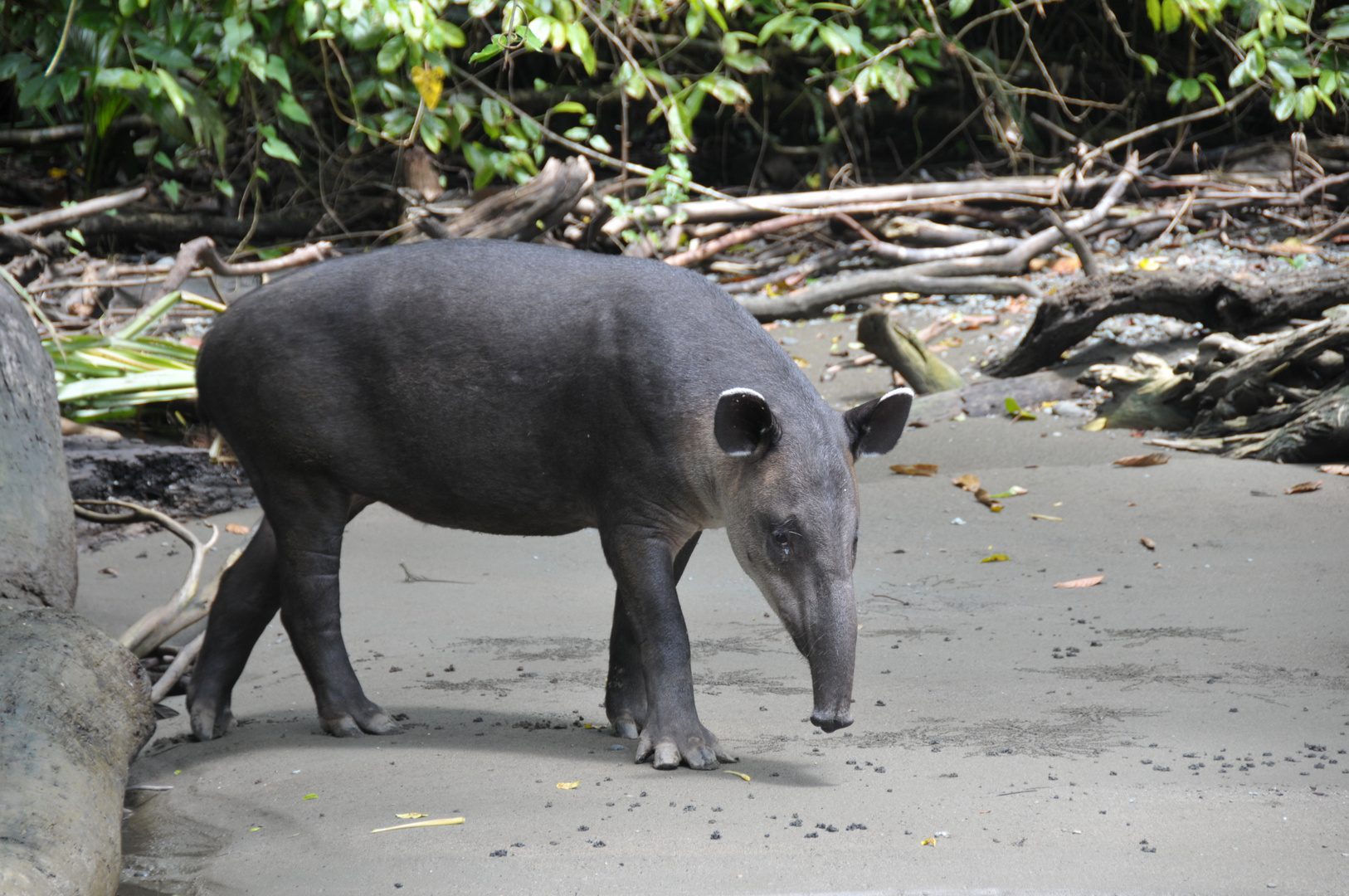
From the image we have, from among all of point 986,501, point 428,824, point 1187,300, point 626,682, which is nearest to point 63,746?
point 428,824

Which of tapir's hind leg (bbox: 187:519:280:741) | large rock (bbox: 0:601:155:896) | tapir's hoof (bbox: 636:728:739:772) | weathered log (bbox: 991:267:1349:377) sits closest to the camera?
large rock (bbox: 0:601:155:896)

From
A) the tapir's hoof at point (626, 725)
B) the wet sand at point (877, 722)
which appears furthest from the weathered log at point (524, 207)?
the tapir's hoof at point (626, 725)

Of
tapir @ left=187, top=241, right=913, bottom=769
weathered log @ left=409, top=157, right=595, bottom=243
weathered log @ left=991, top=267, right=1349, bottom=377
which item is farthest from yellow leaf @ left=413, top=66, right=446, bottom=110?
tapir @ left=187, top=241, right=913, bottom=769

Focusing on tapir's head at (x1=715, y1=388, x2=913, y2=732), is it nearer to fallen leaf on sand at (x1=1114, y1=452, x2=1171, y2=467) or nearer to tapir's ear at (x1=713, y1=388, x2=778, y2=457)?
tapir's ear at (x1=713, y1=388, x2=778, y2=457)

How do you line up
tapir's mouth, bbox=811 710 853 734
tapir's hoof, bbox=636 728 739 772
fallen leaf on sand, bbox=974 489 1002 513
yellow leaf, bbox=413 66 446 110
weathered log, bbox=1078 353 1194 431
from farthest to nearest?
yellow leaf, bbox=413 66 446 110 → weathered log, bbox=1078 353 1194 431 → fallen leaf on sand, bbox=974 489 1002 513 → tapir's hoof, bbox=636 728 739 772 → tapir's mouth, bbox=811 710 853 734

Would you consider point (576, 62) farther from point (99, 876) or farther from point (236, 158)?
point (99, 876)

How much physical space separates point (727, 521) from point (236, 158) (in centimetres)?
933

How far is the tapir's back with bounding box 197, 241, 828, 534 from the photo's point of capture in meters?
3.91

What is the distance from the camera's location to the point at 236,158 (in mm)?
11711

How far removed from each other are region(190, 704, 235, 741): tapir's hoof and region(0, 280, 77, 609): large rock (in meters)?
0.56

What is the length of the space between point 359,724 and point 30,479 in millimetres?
1347

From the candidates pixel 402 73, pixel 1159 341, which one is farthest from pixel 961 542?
pixel 402 73

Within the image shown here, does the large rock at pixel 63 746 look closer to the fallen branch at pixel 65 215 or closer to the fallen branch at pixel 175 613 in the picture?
the fallen branch at pixel 175 613

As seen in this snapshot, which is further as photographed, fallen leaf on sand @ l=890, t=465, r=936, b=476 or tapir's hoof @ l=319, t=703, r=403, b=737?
fallen leaf on sand @ l=890, t=465, r=936, b=476
